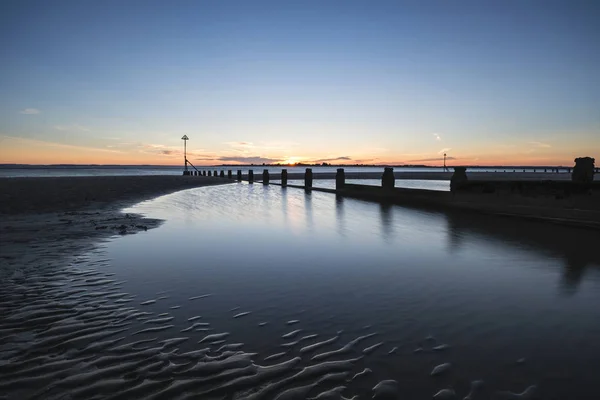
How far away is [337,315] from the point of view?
3.72 metres

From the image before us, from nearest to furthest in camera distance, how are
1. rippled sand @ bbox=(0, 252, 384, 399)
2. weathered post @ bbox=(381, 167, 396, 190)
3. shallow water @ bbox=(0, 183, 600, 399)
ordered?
rippled sand @ bbox=(0, 252, 384, 399), shallow water @ bbox=(0, 183, 600, 399), weathered post @ bbox=(381, 167, 396, 190)

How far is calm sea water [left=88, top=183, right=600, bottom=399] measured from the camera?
8.90 feet

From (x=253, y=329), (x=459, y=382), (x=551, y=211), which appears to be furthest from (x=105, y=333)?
(x=551, y=211)

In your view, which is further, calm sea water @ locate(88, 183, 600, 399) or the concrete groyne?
the concrete groyne

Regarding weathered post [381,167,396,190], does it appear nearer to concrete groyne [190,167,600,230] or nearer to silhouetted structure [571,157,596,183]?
concrete groyne [190,167,600,230]

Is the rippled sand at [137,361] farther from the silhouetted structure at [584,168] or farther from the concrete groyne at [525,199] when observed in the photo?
the silhouetted structure at [584,168]

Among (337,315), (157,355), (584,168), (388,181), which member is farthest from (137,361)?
(388,181)

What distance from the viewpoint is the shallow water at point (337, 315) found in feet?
8.28

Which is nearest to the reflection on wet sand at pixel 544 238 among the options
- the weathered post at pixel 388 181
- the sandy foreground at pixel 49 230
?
the weathered post at pixel 388 181

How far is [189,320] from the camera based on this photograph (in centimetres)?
356

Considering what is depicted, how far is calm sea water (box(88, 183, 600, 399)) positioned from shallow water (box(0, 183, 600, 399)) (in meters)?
0.02

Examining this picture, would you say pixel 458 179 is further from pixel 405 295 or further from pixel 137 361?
pixel 137 361

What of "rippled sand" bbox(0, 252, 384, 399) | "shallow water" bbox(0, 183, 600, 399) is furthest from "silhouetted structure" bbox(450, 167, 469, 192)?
"rippled sand" bbox(0, 252, 384, 399)

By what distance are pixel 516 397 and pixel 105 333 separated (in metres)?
3.34
